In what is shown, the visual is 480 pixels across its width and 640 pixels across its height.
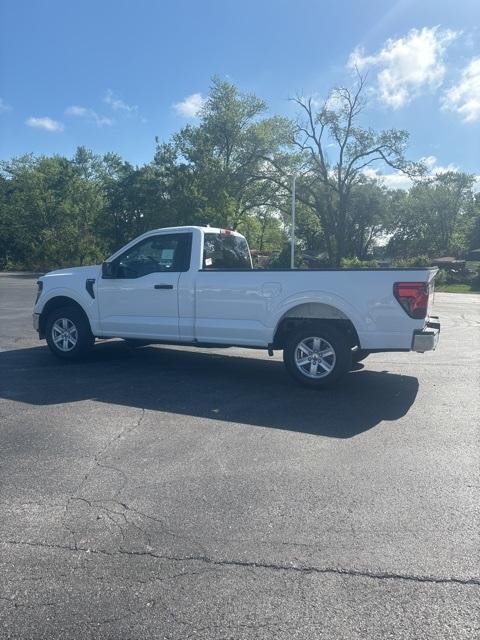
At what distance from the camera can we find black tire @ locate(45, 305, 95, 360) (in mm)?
8500

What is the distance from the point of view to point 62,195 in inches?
2340

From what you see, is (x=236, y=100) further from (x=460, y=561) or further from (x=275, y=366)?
(x=460, y=561)

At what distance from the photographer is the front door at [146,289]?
783 cm

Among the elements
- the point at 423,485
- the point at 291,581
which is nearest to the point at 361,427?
the point at 423,485

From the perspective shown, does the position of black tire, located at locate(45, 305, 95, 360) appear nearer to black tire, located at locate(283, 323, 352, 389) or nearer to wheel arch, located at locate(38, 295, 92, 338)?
wheel arch, located at locate(38, 295, 92, 338)

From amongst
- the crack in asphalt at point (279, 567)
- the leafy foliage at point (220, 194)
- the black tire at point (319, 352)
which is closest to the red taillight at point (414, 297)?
the black tire at point (319, 352)

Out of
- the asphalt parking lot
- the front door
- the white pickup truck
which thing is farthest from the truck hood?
the asphalt parking lot

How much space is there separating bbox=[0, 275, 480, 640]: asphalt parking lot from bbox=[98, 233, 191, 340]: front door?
1265 mm

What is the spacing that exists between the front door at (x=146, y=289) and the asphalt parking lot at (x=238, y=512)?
1265mm

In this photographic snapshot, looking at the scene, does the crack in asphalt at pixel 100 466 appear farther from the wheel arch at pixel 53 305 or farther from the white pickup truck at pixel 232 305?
the wheel arch at pixel 53 305

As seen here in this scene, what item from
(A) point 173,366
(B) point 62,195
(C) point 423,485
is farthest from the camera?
(B) point 62,195

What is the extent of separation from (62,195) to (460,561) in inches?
2438

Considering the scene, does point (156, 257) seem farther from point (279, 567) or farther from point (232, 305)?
point (279, 567)

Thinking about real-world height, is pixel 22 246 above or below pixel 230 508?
above
